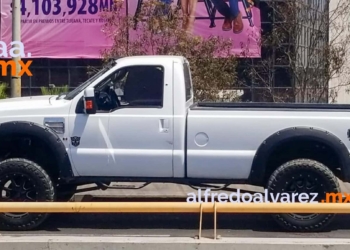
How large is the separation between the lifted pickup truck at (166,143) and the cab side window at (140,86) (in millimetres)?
11

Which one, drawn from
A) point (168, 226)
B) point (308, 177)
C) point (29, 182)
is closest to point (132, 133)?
point (29, 182)

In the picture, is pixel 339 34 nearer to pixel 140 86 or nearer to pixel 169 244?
pixel 140 86

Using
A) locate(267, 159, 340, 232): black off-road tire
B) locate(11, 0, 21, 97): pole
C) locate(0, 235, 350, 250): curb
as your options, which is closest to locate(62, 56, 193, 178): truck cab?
locate(0, 235, 350, 250): curb

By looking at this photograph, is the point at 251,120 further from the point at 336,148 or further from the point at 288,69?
the point at 288,69

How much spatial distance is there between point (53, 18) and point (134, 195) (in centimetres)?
830

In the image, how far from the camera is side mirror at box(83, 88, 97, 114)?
7.36 metres

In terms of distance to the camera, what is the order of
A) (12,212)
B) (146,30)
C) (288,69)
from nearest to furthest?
1. (12,212)
2. (146,30)
3. (288,69)

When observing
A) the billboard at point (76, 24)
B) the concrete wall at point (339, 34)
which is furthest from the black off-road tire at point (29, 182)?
the billboard at point (76, 24)

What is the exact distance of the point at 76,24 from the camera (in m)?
16.8

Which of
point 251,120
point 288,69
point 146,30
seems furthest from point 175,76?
point 288,69

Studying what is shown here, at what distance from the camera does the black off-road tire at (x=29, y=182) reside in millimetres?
7402

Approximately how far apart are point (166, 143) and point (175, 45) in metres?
5.47

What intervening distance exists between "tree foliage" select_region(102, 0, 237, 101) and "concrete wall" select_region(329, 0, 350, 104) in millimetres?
2684

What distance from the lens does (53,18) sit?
16812 millimetres
